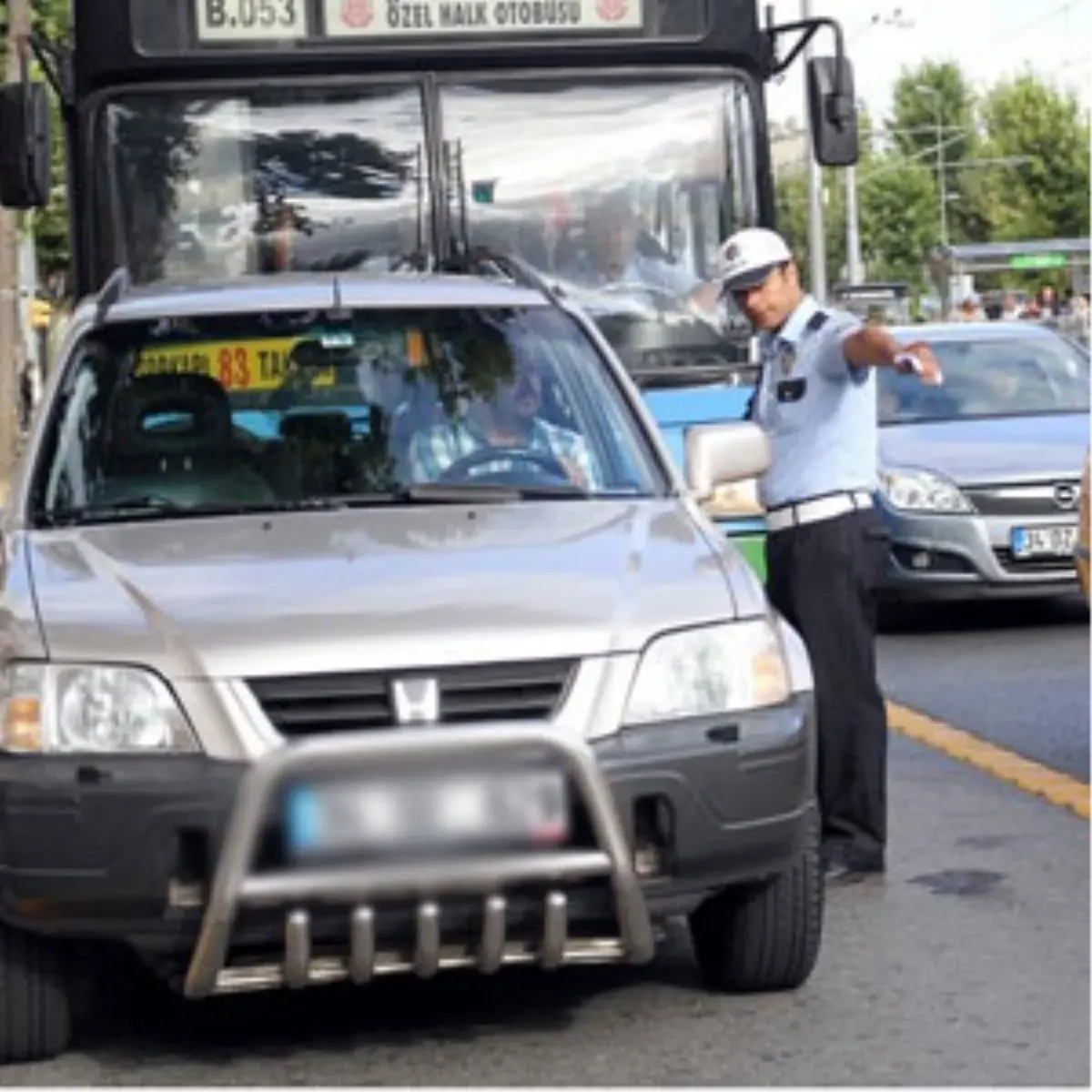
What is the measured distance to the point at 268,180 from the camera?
35.8 ft

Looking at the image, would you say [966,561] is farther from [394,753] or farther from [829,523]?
[394,753]

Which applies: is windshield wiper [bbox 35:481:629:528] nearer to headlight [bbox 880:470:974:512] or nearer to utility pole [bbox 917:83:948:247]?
headlight [bbox 880:470:974:512]

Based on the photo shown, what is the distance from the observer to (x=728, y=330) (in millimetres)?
11055

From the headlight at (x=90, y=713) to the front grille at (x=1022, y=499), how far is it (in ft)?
28.5

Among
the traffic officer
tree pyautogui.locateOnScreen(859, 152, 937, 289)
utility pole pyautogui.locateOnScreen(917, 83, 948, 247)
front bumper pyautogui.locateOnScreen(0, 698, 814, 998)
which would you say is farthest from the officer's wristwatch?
utility pole pyautogui.locateOnScreen(917, 83, 948, 247)

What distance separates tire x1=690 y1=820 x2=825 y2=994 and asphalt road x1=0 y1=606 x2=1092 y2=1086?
0.07 metres

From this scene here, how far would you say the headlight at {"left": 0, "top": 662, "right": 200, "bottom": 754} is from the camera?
541cm

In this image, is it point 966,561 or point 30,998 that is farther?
point 966,561

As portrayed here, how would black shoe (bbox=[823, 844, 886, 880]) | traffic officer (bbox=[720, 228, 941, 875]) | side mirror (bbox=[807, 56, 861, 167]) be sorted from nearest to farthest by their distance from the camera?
1. traffic officer (bbox=[720, 228, 941, 875])
2. black shoe (bbox=[823, 844, 886, 880])
3. side mirror (bbox=[807, 56, 861, 167])

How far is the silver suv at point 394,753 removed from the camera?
5.34m

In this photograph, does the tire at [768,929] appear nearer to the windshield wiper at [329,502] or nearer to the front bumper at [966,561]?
the windshield wiper at [329,502]

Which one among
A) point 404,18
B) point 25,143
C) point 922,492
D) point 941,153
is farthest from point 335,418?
point 941,153

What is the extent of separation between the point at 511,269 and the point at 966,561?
6036 millimetres

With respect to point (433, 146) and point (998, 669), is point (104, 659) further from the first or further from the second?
point (998, 669)
